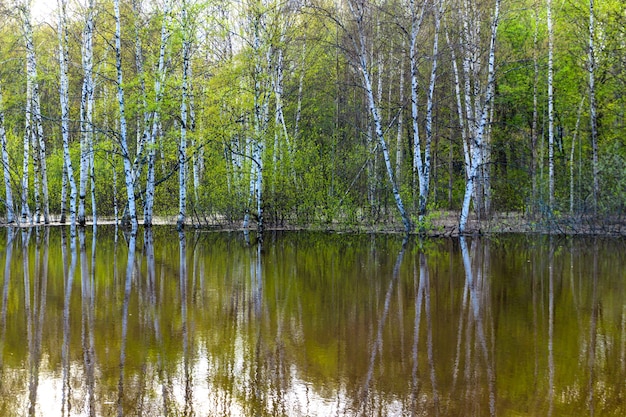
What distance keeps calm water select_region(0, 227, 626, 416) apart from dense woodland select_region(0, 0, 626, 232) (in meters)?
9.37

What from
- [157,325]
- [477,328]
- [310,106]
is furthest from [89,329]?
[310,106]

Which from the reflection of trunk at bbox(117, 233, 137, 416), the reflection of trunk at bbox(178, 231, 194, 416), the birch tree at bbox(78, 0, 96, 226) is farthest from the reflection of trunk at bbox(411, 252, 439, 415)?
the birch tree at bbox(78, 0, 96, 226)

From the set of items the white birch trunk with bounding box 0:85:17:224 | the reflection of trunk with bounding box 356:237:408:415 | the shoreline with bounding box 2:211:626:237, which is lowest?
the reflection of trunk with bounding box 356:237:408:415

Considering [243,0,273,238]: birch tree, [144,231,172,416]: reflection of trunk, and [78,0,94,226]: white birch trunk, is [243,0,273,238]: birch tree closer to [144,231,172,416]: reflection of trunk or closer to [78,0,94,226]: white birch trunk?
[78,0,94,226]: white birch trunk

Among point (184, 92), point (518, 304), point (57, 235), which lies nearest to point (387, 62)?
point (184, 92)

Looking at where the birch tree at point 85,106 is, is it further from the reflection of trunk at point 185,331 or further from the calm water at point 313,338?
the calm water at point 313,338

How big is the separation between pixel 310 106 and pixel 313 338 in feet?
99.5

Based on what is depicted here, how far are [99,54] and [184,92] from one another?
13251 mm

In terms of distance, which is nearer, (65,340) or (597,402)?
(597,402)

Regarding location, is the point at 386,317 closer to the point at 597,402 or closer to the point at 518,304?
the point at 518,304

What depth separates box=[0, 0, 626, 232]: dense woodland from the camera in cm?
2555

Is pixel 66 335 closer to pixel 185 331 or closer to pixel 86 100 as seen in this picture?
pixel 185 331

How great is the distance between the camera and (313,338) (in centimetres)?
834

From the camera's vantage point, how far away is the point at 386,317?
9.65 metres
